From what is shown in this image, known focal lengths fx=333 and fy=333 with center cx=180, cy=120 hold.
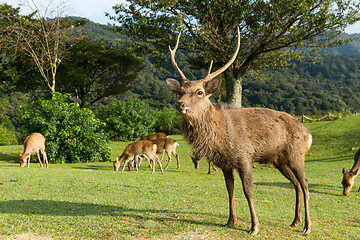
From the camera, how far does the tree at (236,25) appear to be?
51.9 feet

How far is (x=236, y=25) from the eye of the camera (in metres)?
17.2

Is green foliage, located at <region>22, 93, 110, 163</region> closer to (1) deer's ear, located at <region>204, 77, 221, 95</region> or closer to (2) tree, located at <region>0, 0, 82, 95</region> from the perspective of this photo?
(2) tree, located at <region>0, 0, 82, 95</region>

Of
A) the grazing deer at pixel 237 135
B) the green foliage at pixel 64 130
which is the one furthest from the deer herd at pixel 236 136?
the green foliage at pixel 64 130

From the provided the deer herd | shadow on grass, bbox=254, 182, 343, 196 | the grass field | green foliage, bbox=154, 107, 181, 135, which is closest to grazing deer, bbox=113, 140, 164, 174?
the grass field

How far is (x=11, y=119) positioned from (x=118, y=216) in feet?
161

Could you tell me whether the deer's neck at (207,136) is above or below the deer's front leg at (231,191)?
above

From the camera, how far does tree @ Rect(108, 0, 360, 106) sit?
15.8 metres

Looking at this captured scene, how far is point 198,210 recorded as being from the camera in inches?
236

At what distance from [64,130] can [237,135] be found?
12.5 m

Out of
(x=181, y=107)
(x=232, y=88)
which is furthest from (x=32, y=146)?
(x=181, y=107)

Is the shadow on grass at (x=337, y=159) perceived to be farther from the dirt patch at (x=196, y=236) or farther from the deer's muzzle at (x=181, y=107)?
the deer's muzzle at (x=181, y=107)

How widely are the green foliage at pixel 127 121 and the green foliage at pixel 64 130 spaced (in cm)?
779

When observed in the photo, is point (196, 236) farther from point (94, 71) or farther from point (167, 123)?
point (94, 71)

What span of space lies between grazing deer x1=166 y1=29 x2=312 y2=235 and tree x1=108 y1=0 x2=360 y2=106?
36.4 ft
